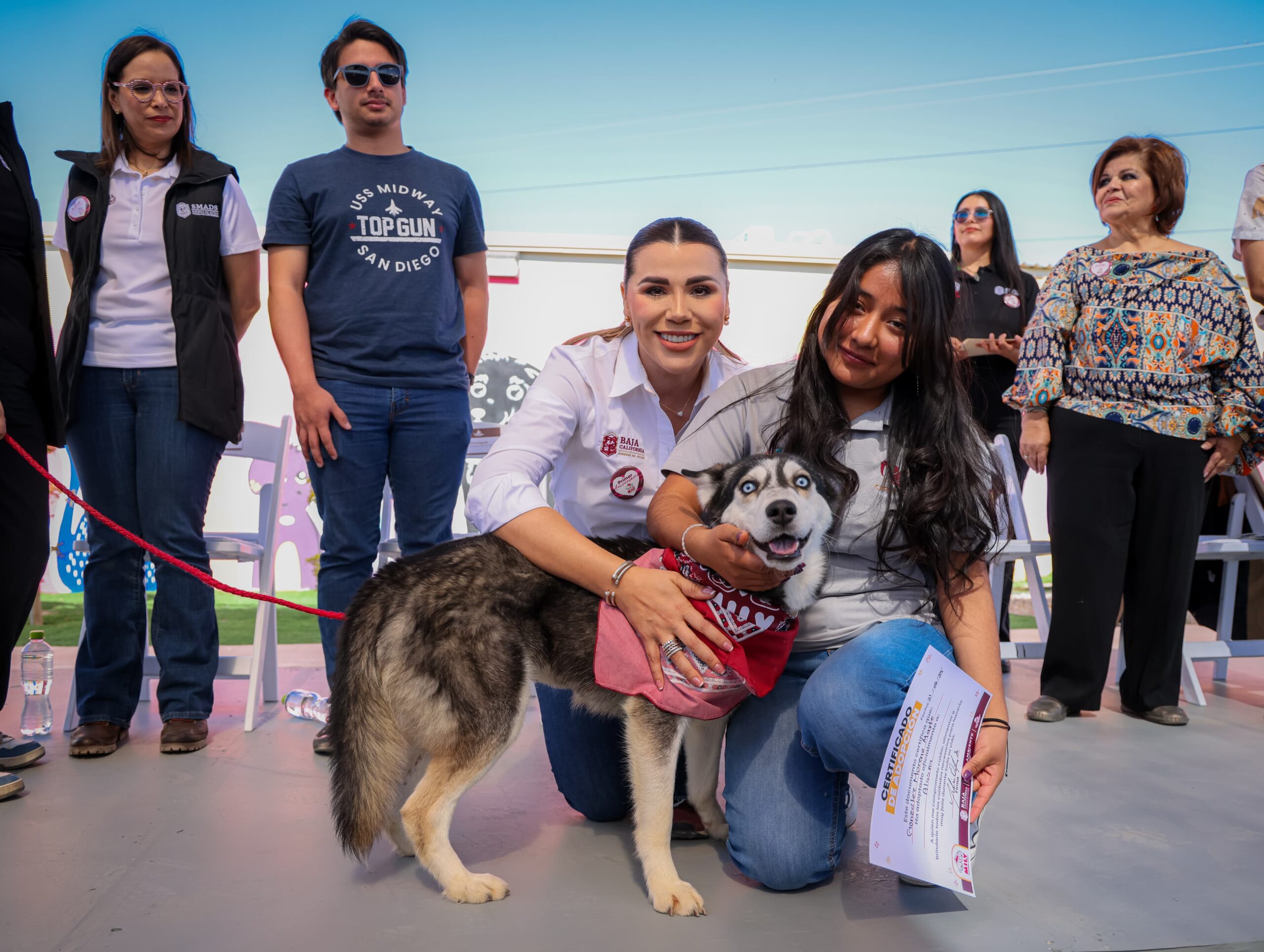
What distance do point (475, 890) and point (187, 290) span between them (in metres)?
2.05

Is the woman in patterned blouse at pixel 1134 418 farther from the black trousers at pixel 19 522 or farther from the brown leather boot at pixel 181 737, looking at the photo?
the black trousers at pixel 19 522

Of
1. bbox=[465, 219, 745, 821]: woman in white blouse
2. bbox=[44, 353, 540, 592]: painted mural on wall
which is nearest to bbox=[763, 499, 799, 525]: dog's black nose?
bbox=[465, 219, 745, 821]: woman in white blouse

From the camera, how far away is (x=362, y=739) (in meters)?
1.77

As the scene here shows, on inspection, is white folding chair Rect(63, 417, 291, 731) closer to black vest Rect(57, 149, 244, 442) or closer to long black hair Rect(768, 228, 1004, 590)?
black vest Rect(57, 149, 244, 442)

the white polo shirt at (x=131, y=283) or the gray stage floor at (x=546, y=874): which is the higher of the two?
the white polo shirt at (x=131, y=283)

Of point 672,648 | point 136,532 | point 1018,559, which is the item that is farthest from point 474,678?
point 1018,559

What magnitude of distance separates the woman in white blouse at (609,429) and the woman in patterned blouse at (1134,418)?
162 cm

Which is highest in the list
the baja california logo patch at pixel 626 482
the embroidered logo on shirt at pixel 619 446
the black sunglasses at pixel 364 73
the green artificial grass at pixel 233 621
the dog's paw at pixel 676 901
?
the black sunglasses at pixel 364 73

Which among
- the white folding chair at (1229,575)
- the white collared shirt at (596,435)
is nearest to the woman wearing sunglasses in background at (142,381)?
the white collared shirt at (596,435)

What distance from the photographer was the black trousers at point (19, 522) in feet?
7.82

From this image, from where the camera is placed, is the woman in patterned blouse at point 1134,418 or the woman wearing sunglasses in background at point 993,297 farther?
the woman wearing sunglasses in background at point 993,297

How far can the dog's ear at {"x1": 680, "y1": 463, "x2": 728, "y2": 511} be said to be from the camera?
5.92ft

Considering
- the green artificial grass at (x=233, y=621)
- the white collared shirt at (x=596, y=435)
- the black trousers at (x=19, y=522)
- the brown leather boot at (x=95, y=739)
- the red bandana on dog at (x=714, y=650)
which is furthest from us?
the green artificial grass at (x=233, y=621)

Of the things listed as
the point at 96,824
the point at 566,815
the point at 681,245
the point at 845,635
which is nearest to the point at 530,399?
the point at 681,245
